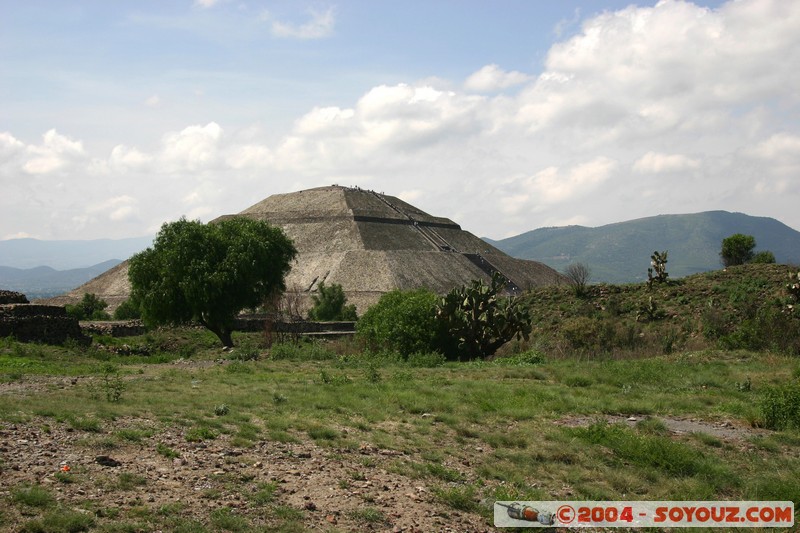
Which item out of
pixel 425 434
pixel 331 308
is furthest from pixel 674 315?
pixel 331 308

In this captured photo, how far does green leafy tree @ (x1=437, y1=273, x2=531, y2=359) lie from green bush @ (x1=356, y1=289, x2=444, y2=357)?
55 centimetres

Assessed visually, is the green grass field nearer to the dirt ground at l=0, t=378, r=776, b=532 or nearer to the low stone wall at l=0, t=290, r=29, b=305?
the dirt ground at l=0, t=378, r=776, b=532

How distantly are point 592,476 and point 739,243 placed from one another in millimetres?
47966

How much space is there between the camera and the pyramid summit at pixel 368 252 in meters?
76.0

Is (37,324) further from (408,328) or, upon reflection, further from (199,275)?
(408,328)

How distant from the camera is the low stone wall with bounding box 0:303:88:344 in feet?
86.9

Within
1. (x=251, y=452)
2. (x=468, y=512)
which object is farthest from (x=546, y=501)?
(x=251, y=452)

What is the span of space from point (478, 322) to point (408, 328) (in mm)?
2696

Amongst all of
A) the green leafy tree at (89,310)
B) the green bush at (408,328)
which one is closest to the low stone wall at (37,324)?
the green bush at (408,328)

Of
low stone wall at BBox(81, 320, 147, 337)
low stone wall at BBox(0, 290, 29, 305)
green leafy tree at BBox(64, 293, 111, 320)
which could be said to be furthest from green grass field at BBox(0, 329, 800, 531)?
green leafy tree at BBox(64, 293, 111, 320)

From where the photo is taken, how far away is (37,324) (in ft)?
89.2

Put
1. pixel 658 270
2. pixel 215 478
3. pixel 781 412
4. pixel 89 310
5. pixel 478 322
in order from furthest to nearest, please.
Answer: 1. pixel 89 310
2. pixel 658 270
3. pixel 478 322
4. pixel 781 412
5. pixel 215 478

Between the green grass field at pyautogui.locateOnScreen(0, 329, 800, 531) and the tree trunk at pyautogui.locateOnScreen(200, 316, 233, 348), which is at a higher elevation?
the tree trunk at pyautogui.locateOnScreen(200, 316, 233, 348)

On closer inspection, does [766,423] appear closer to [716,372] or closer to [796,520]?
[796,520]
